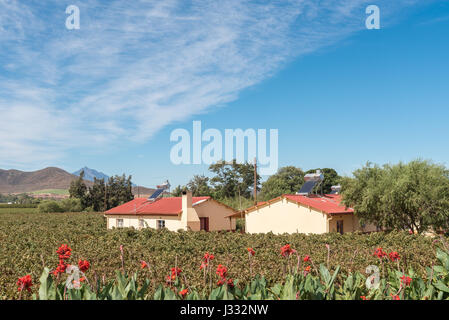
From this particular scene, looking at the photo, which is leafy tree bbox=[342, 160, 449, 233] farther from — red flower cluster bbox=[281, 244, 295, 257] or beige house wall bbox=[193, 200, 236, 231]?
red flower cluster bbox=[281, 244, 295, 257]

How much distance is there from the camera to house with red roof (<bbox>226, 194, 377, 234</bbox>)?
2478 cm

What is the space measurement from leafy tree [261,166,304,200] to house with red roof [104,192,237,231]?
29.6 meters

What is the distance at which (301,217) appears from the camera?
1013 inches

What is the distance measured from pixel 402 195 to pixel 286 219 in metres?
8.08

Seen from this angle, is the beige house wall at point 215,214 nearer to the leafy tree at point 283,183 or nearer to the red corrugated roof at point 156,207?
the red corrugated roof at point 156,207

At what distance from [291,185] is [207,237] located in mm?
52105

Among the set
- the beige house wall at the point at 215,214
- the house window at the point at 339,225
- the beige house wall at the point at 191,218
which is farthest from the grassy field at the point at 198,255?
the beige house wall at the point at 215,214

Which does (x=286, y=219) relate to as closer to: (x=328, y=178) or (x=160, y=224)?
(x=160, y=224)

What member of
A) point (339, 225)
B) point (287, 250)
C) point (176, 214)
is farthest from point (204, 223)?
point (287, 250)

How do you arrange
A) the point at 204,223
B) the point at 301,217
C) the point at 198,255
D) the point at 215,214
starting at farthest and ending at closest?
the point at 215,214 < the point at 204,223 < the point at 301,217 < the point at 198,255
